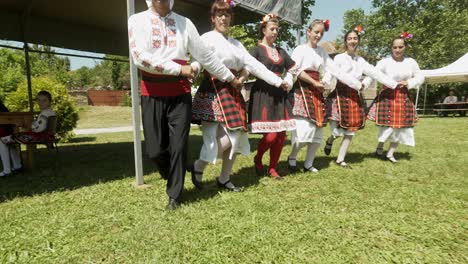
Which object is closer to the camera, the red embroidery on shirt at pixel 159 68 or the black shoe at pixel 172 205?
the red embroidery on shirt at pixel 159 68

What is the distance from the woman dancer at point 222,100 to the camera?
338cm

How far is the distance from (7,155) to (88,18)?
146 inches

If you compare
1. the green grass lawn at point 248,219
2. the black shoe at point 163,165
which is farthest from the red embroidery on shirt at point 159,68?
the green grass lawn at point 248,219

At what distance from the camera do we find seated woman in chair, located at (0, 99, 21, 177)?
15.5 ft

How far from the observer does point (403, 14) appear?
27438 millimetres

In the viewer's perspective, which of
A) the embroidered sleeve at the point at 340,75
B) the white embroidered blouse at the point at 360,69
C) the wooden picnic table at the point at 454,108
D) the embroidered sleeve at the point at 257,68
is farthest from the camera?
the wooden picnic table at the point at 454,108

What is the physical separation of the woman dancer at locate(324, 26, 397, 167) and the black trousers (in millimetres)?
2643

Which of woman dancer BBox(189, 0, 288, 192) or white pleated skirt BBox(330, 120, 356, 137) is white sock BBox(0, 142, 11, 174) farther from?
white pleated skirt BBox(330, 120, 356, 137)

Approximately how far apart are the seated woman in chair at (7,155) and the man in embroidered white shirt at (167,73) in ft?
9.89

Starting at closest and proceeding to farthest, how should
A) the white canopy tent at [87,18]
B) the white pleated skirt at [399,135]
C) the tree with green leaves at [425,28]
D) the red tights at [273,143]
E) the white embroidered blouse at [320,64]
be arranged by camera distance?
the red tights at [273,143], the white embroidered blouse at [320,64], the white pleated skirt at [399,135], the white canopy tent at [87,18], the tree with green leaves at [425,28]

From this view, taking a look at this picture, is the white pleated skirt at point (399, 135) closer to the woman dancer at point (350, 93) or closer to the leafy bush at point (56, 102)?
the woman dancer at point (350, 93)

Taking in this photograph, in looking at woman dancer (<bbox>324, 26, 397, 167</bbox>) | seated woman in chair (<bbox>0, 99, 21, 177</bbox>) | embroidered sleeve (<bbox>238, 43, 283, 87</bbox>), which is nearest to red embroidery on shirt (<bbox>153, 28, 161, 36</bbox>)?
embroidered sleeve (<bbox>238, 43, 283, 87</bbox>)

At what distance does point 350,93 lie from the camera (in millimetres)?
4801

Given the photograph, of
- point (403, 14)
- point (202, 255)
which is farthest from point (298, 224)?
point (403, 14)
